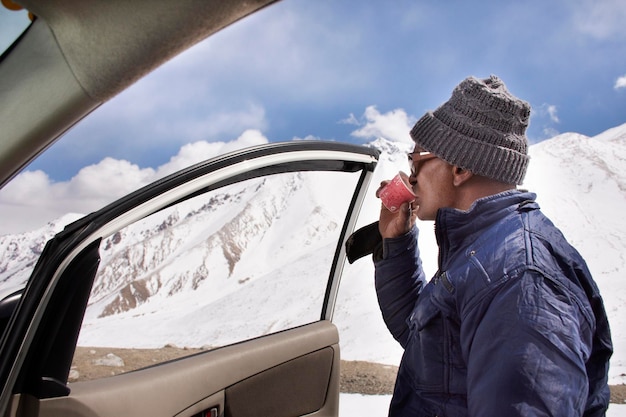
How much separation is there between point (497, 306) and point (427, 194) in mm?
627

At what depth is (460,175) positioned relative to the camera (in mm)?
1848

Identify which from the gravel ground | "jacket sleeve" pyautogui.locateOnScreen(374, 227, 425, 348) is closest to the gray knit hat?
"jacket sleeve" pyautogui.locateOnScreen(374, 227, 425, 348)

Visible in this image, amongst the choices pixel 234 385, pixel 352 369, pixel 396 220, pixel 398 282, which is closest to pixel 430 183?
pixel 396 220

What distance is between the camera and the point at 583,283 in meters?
1.53

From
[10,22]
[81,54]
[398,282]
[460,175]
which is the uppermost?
[460,175]

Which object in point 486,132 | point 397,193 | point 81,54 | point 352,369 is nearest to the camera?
point 81,54

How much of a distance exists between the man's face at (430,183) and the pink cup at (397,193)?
0.08 feet

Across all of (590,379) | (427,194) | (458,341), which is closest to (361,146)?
(427,194)

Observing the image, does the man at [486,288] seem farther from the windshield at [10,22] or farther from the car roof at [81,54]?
the windshield at [10,22]

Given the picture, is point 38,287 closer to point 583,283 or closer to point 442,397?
point 442,397

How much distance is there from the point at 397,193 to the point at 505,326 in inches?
30.9

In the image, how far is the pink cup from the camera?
2.03 meters

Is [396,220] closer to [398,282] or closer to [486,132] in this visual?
[398,282]

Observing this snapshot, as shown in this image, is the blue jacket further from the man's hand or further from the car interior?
the car interior
